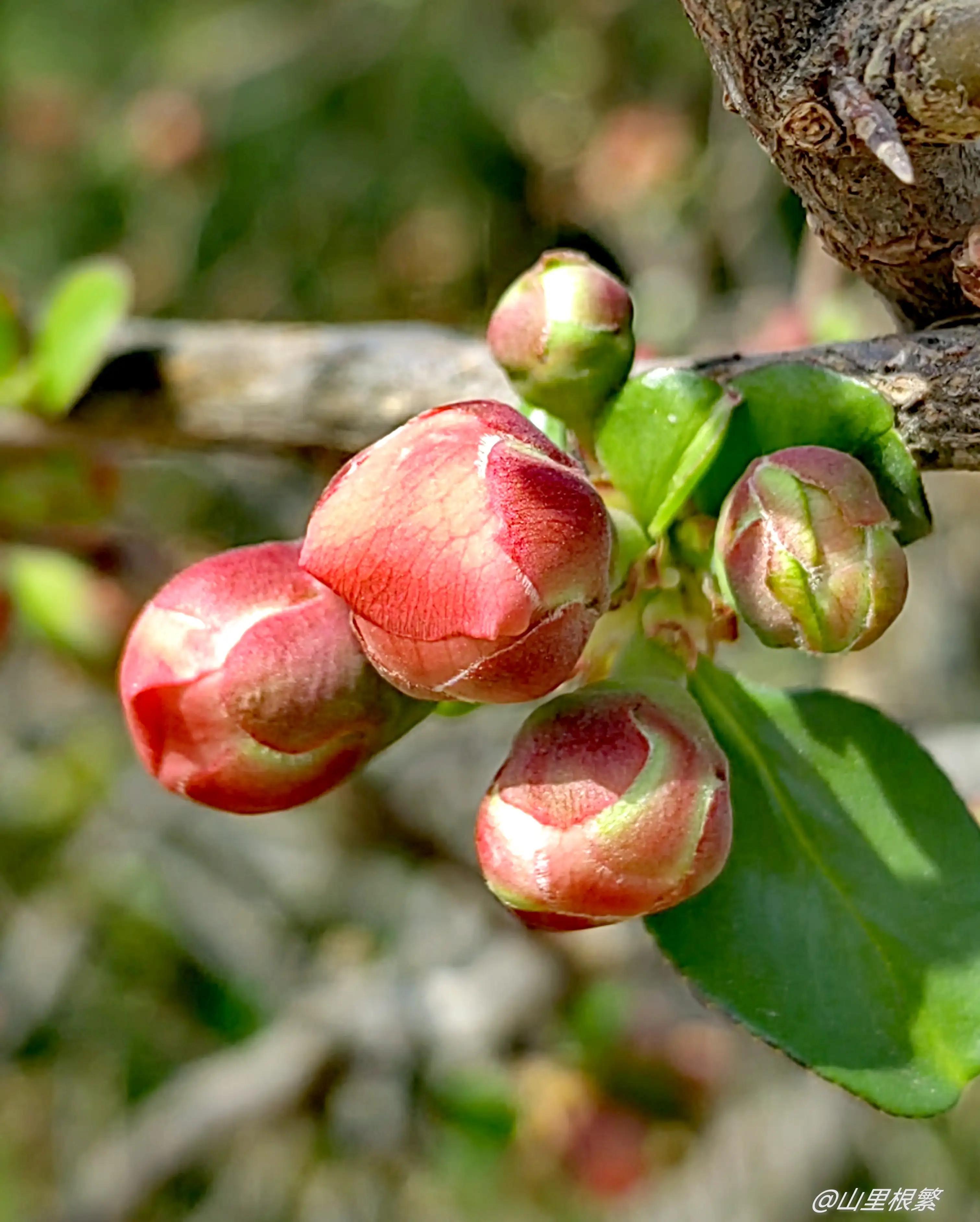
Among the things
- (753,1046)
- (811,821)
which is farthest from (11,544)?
(753,1046)

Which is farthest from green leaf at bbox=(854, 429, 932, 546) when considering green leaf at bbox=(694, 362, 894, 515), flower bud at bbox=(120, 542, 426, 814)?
flower bud at bbox=(120, 542, 426, 814)

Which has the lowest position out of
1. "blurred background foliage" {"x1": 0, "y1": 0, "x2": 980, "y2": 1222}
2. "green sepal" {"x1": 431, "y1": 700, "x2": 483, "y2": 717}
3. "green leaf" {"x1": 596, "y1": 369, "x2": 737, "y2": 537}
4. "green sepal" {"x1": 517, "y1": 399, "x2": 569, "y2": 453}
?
"blurred background foliage" {"x1": 0, "y1": 0, "x2": 980, "y2": 1222}

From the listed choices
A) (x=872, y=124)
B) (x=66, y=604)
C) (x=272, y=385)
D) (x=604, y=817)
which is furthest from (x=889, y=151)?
(x=66, y=604)

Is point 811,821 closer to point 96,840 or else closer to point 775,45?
point 775,45

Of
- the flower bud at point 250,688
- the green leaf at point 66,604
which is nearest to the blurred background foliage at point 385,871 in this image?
the green leaf at point 66,604

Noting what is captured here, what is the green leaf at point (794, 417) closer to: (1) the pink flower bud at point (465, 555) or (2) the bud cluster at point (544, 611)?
(2) the bud cluster at point (544, 611)

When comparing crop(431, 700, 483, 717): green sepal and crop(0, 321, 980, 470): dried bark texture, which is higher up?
crop(431, 700, 483, 717): green sepal

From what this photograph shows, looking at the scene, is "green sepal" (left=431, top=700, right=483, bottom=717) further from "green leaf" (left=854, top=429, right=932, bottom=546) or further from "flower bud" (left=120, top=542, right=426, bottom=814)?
"green leaf" (left=854, top=429, right=932, bottom=546)
